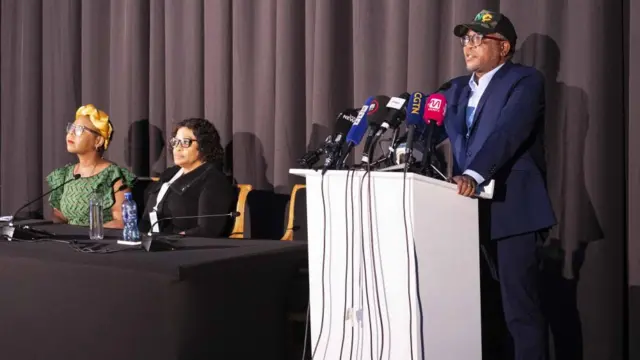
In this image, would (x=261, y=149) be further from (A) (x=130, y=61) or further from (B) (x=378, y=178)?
(B) (x=378, y=178)

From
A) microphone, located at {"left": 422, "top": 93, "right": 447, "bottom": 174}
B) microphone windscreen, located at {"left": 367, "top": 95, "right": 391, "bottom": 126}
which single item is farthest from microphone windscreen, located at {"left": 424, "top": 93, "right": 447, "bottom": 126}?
microphone windscreen, located at {"left": 367, "top": 95, "right": 391, "bottom": 126}

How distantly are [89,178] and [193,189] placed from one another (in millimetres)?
546

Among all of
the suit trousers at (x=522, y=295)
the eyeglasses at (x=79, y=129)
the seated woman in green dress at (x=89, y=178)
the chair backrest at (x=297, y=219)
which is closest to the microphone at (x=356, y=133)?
the suit trousers at (x=522, y=295)

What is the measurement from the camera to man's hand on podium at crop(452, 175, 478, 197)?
191cm

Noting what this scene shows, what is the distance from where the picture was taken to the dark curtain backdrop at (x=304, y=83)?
2480 millimetres

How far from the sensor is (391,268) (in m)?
1.83

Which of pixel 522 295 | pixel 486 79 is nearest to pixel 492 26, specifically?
pixel 486 79

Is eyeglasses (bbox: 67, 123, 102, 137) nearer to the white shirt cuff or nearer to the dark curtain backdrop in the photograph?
the dark curtain backdrop

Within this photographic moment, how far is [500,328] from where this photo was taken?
2596 millimetres

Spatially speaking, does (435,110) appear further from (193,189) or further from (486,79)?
(193,189)

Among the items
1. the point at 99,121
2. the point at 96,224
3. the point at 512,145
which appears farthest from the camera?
the point at 99,121

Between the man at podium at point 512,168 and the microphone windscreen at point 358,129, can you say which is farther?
the man at podium at point 512,168

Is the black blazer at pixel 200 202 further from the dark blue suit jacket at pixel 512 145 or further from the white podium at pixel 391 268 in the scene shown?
the dark blue suit jacket at pixel 512 145

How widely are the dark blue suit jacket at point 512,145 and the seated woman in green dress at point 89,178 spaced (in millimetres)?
1623
